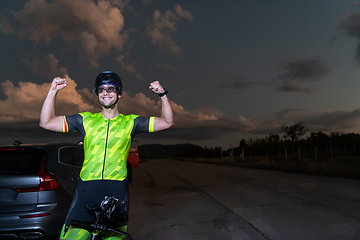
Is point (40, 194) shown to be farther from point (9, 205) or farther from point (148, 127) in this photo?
point (148, 127)

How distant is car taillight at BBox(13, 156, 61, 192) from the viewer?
4.15m

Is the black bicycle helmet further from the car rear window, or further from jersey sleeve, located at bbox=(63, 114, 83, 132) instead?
the car rear window

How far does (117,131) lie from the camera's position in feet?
7.28

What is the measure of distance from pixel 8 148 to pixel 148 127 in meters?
3.26

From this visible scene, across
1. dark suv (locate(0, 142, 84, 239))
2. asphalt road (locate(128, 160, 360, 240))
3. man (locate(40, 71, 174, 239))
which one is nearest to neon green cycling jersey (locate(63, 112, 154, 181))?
man (locate(40, 71, 174, 239))

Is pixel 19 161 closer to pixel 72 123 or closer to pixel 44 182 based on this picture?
pixel 44 182

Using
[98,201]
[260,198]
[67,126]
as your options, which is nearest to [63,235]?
[98,201]

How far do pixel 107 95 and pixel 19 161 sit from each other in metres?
3.12

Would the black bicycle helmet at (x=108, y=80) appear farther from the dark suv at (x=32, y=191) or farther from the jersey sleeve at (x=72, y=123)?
the dark suv at (x=32, y=191)

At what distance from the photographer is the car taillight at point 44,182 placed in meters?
4.15

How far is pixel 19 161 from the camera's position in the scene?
448cm

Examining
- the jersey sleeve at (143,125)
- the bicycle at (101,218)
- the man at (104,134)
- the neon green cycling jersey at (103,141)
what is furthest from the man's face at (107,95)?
the bicycle at (101,218)

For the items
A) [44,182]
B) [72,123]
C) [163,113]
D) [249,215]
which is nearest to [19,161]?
[44,182]

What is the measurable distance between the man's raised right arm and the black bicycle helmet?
25 centimetres
